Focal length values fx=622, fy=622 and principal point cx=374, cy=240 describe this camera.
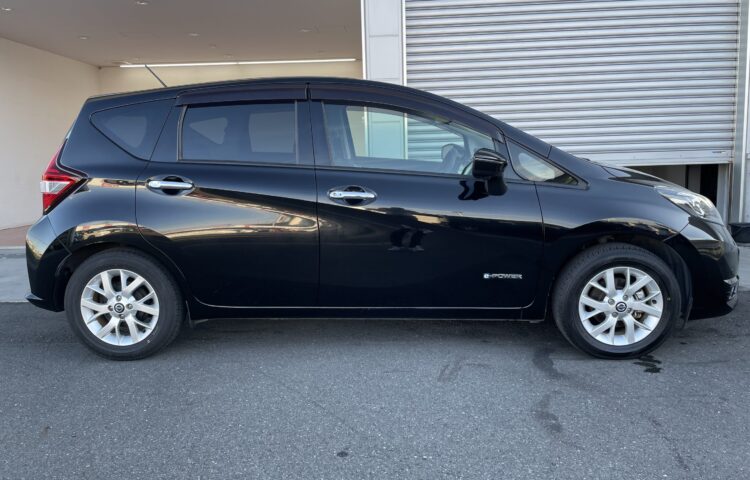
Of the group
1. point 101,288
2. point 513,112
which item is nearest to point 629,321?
point 101,288

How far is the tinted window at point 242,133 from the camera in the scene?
405cm

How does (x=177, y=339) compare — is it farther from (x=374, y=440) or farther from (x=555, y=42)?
(x=555, y=42)

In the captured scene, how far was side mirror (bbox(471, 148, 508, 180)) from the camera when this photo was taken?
3.79m

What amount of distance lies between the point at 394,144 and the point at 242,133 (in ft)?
3.31

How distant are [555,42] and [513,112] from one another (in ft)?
3.31

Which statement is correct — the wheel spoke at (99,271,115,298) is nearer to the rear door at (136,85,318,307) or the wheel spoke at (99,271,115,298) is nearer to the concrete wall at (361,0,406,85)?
the rear door at (136,85,318,307)

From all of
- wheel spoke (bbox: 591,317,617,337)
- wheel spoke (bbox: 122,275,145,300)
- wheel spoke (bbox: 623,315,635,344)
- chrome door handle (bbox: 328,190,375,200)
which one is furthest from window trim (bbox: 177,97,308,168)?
wheel spoke (bbox: 623,315,635,344)

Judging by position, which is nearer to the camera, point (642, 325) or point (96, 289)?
point (642, 325)

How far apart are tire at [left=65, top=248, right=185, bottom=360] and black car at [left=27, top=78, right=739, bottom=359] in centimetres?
1

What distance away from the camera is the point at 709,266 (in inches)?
154

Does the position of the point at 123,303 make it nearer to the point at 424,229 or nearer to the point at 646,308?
the point at 424,229

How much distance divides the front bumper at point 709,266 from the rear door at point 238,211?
235cm

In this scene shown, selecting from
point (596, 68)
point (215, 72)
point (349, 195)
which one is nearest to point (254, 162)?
point (349, 195)

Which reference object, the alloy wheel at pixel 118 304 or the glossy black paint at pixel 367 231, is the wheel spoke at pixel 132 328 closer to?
the alloy wheel at pixel 118 304
